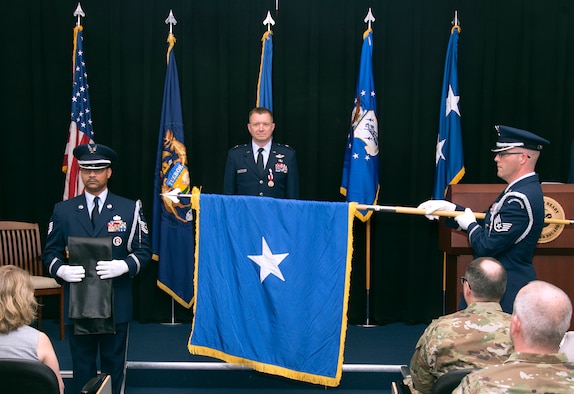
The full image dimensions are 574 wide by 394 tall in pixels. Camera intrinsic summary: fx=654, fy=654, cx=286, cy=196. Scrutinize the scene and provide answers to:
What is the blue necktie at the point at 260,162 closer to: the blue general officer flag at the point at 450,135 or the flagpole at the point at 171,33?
the flagpole at the point at 171,33

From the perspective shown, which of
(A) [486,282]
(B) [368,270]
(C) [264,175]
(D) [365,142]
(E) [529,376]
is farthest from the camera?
(B) [368,270]

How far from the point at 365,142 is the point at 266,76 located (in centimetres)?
95

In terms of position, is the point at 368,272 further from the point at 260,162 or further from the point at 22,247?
the point at 22,247

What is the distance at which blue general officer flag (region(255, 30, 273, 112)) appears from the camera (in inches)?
204

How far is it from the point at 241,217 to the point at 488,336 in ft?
5.86

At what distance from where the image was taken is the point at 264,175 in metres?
4.66

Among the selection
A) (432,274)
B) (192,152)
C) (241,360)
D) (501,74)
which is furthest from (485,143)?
(241,360)

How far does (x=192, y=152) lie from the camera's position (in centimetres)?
558

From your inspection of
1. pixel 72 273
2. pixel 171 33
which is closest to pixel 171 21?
pixel 171 33

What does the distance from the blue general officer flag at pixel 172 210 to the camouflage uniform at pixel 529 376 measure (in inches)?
149

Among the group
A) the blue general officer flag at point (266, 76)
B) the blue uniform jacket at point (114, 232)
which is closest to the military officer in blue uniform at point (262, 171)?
the blue general officer flag at point (266, 76)

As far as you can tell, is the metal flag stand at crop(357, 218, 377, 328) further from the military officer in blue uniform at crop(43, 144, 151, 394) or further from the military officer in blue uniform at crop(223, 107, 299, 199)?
the military officer in blue uniform at crop(43, 144, 151, 394)

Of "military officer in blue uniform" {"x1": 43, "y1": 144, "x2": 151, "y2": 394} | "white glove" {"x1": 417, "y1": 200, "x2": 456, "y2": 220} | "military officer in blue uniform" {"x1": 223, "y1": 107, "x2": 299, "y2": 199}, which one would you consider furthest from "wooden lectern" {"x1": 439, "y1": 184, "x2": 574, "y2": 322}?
"military officer in blue uniform" {"x1": 43, "y1": 144, "x2": 151, "y2": 394}

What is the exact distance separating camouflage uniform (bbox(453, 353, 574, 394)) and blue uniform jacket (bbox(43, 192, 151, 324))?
220 centimetres
